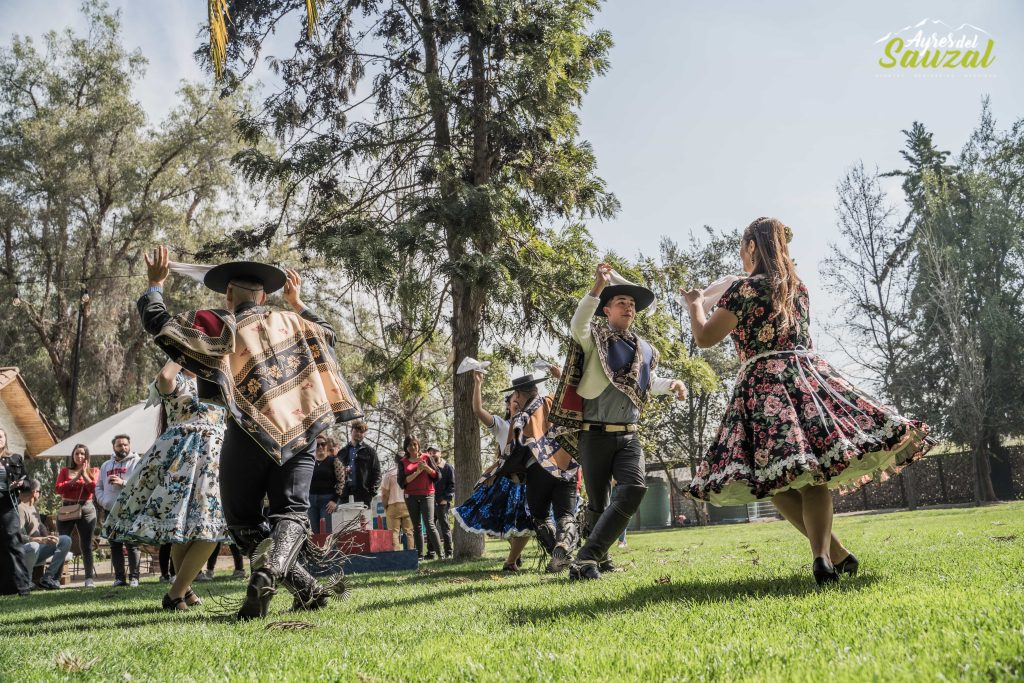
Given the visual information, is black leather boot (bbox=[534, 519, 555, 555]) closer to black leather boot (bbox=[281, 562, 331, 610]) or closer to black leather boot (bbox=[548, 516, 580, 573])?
black leather boot (bbox=[548, 516, 580, 573])

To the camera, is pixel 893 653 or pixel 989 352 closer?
pixel 893 653

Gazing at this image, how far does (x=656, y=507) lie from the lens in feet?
101

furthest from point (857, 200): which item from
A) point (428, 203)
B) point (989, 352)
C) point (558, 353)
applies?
point (428, 203)

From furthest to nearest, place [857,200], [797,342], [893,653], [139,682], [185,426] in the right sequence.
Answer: [857,200] → [185,426] → [797,342] → [139,682] → [893,653]

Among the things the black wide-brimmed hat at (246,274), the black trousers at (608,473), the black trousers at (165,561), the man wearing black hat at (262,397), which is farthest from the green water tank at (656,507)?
the black wide-brimmed hat at (246,274)

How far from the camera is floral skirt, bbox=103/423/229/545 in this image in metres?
5.95

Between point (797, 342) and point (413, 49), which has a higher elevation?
point (413, 49)

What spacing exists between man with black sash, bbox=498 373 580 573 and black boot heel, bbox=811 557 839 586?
3.29m

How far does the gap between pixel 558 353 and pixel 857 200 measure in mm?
23180

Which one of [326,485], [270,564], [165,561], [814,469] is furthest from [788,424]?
[326,485]

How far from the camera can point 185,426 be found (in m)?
6.42

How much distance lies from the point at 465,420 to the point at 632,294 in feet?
18.6

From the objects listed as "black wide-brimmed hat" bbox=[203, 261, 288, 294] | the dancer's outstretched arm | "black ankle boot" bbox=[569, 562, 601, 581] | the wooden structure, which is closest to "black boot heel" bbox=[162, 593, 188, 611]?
"black wide-brimmed hat" bbox=[203, 261, 288, 294]

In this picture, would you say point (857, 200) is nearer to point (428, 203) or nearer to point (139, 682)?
point (428, 203)
